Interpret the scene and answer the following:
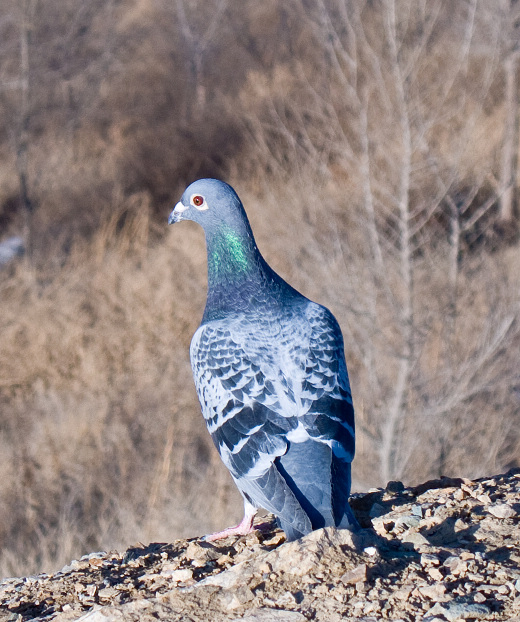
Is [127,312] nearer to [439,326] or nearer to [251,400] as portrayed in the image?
[439,326]

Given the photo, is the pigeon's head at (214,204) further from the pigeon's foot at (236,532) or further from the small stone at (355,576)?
A: the small stone at (355,576)

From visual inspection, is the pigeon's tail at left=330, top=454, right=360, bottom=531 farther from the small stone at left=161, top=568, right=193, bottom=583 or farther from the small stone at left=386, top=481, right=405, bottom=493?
the small stone at left=386, top=481, right=405, bottom=493

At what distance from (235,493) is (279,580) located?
797cm

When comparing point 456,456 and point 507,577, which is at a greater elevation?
point 507,577

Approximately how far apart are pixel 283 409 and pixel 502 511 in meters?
1.24

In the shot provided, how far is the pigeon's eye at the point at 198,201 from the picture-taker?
4.92 m

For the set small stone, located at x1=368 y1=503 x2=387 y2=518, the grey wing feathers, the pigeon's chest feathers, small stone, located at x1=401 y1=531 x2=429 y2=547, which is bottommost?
small stone, located at x1=368 y1=503 x2=387 y2=518

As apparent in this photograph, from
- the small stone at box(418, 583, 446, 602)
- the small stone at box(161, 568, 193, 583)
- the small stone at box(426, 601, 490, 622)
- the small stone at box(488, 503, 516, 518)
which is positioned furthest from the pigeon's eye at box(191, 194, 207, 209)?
the small stone at box(426, 601, 490, 622)

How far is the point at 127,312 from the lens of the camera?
662 inches

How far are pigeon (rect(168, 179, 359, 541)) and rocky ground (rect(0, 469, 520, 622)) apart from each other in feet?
0.85

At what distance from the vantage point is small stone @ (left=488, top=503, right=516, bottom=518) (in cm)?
376

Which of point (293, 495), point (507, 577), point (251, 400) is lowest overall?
point (507, 577)

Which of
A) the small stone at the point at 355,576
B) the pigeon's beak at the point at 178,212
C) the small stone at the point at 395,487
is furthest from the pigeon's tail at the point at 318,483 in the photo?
the pigeon's beak at the point at 178,212

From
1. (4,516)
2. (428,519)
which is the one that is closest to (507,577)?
(428,519)
